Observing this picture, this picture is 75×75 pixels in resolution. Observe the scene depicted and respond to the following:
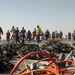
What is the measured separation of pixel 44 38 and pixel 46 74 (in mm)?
33793

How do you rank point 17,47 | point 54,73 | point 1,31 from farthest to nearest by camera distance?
point 1,31 → point 17,47 → point 54,73

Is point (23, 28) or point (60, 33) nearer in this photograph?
point (23, 28)

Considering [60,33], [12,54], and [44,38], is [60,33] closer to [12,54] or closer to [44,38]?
[44,38]

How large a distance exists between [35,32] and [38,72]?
2707cm

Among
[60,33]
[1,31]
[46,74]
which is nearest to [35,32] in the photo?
[1,31]

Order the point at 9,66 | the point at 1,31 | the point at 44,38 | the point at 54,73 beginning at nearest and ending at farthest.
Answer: the point at 54,73 → the point at 9,66 → the point at 1,31 → the point at 44,38

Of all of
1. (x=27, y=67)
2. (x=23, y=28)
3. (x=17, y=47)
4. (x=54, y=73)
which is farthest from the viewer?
(x=23, y=28)

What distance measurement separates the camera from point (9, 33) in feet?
115

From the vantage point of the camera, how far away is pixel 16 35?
107ft

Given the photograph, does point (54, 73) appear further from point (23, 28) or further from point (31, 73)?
point (23, 28)

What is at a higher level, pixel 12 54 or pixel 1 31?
pixel 1 31

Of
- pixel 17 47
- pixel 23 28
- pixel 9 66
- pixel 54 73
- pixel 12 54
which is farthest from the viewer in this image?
pixel 23 28

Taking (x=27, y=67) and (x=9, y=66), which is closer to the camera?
(x=27, y=67)

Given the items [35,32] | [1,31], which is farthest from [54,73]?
[35,32]
